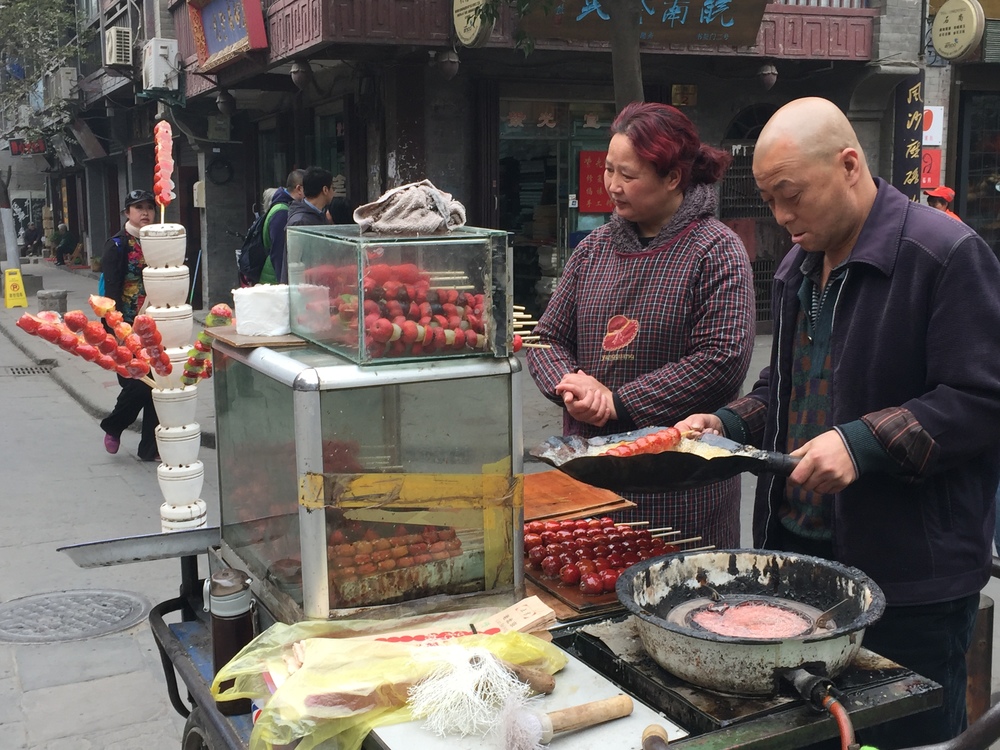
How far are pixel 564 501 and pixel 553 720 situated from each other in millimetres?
1355

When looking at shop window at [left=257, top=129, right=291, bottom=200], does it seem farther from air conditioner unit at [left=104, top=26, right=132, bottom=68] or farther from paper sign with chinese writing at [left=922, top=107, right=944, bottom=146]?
paper sign with chinese writing at [left=922, top=107, right=944, bottom=146]

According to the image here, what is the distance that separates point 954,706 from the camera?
230 centimetres

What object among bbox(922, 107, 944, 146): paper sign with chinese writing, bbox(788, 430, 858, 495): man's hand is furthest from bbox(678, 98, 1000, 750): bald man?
bbox(922, 107, 944, 146): paper sign with chinese writing

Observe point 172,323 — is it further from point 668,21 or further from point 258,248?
point 668,21

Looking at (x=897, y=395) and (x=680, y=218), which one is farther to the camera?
(x=680, y=218)

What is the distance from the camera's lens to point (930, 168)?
541 inches

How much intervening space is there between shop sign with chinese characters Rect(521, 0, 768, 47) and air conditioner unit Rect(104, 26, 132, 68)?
11340mm

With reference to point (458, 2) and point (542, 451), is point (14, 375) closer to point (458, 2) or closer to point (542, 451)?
point (458, 2)

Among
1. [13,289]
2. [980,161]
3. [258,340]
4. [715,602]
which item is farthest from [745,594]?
[13,289]

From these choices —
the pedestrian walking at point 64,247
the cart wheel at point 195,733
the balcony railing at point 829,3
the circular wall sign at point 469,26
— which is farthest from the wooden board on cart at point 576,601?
the pedestrian walking at point 64,247

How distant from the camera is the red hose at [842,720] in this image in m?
1.62

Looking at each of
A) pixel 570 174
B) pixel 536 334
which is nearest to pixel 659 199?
pixel 536 334

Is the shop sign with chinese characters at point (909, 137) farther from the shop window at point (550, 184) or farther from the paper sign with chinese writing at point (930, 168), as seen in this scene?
the shop window at point (550, 184)

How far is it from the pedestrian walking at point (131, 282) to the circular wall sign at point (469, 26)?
136 inches
